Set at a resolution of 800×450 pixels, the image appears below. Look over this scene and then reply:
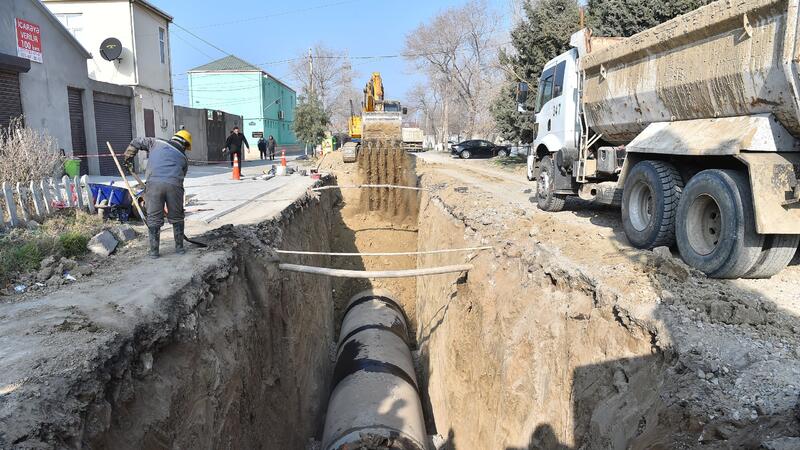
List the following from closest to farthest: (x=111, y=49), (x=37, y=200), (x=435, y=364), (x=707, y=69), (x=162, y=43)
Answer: (x=707, y=69)
(x=37, y=200)
(x=435, y=364)
(x=111, y=49)
(x=162, y=43)

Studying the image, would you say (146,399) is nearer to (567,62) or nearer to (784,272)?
(784,272)

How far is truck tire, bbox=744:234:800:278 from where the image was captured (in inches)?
190

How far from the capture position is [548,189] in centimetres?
1010

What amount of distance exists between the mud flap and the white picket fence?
344 inches

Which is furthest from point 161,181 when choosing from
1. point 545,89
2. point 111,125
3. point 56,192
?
point 111,125

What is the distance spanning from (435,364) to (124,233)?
17.9 feet

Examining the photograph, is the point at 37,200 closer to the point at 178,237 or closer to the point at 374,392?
the point at 178,237

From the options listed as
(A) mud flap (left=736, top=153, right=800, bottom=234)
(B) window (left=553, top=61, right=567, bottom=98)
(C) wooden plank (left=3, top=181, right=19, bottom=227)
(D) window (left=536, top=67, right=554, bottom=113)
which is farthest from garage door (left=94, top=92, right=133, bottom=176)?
(A) mud flap (left=736, top=153, right=800, bottom=234)

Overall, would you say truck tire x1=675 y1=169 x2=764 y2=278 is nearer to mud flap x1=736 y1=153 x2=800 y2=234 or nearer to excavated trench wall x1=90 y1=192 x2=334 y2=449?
mud flap x1=736 y1=153 x2=800 y2=234

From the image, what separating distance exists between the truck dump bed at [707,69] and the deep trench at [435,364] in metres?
2.36

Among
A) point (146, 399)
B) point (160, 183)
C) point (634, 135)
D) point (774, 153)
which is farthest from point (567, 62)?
point (146, 399)

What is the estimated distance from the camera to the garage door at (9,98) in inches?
507

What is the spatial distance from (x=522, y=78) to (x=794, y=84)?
19719 millimetres

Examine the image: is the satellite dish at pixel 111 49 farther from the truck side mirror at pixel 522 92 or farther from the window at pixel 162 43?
the truck side mirror at pixel 522 92
